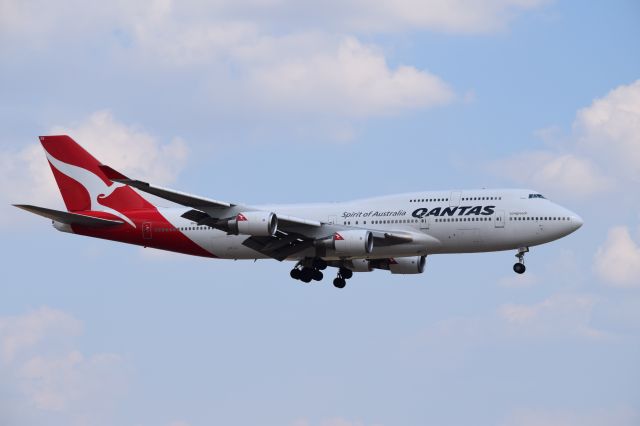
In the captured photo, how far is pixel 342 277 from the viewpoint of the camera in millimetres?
73688

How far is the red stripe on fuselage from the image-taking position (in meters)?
70.4

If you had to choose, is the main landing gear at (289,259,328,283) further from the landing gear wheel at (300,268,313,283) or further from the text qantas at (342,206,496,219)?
the text qantas at (342,206,496,219)

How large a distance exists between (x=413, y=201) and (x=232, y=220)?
34.5 ft

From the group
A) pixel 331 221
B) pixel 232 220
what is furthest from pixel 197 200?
pixel 331 221

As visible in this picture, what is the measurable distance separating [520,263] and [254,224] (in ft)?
49.6

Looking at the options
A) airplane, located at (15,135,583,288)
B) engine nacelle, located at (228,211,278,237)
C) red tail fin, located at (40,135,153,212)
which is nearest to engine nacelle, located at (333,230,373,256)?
airplane, located at (15,135,583,288)

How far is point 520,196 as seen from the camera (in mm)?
65000

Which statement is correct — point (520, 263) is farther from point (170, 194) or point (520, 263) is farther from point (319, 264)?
point (170, 194)

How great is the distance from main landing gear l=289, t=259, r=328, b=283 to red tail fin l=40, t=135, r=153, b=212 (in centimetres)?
1008

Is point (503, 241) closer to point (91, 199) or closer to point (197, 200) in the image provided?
point (197, 200)

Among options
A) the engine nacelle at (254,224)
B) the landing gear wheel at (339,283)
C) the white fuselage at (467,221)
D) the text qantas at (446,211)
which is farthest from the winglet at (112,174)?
the landing gear wheel at (339,283)

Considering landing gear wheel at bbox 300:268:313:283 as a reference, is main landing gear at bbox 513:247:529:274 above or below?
above

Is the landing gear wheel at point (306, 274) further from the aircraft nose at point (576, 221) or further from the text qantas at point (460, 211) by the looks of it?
the aircraft nose at point (576, 221)

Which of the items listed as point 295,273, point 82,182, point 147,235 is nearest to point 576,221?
point 295,273
